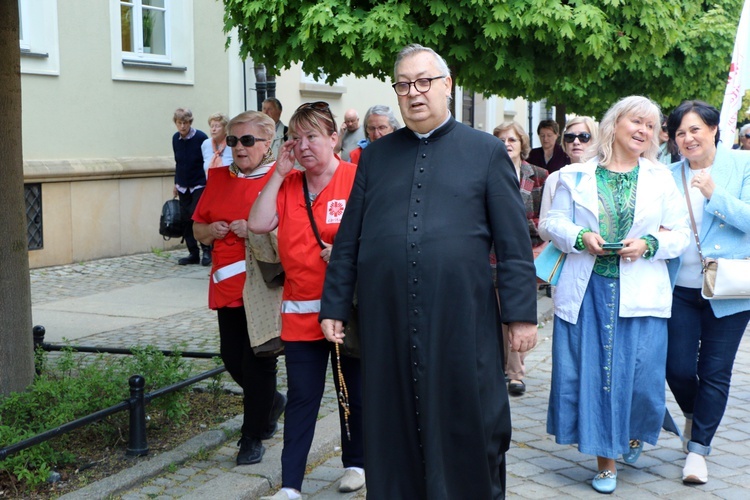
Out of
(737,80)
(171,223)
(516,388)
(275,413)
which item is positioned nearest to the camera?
(275,413)

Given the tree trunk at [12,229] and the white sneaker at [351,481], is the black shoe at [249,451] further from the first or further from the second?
the tree trunk at [12,229]

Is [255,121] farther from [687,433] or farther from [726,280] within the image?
[687,433]

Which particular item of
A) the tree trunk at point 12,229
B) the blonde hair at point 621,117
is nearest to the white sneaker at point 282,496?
the tree trunk at point 12,229

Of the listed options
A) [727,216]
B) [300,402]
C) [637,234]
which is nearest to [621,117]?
[637,234]

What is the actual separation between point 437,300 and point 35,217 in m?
9.34

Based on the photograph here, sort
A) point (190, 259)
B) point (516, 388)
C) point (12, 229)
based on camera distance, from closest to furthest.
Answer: point (12, 229), point (516, 388), point (190, 259)

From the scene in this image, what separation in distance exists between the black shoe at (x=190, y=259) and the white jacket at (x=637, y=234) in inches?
328

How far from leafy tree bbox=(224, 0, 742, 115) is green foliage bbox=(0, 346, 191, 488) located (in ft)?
6.87

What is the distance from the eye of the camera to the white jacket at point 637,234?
4.88 m

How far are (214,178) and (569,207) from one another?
71.4 inches

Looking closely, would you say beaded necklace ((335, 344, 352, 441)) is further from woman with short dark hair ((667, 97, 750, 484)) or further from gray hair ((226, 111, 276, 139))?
woman with short dark hair ((667, 97, 750, 484))

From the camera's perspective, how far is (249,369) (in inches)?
197

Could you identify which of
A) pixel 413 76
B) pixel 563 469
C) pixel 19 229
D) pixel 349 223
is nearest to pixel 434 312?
pixel 349 223

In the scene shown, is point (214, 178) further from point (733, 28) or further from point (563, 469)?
point (733, 28)
